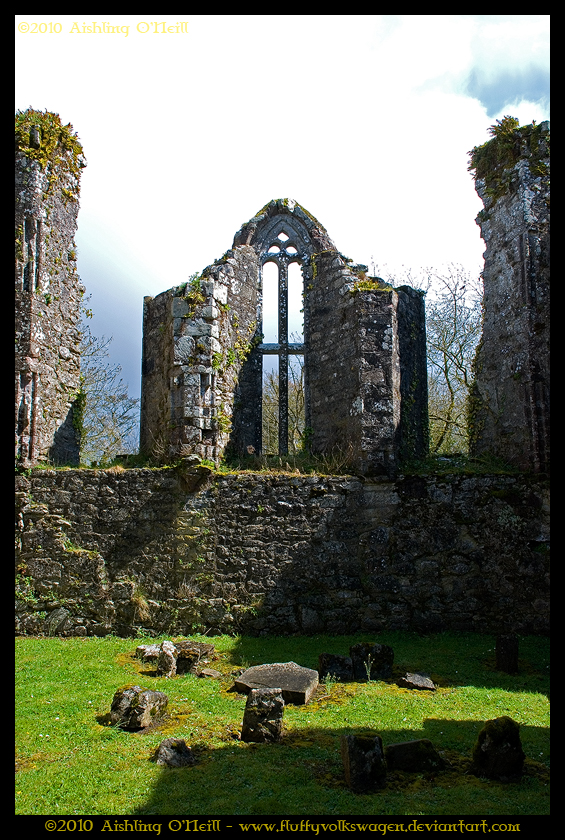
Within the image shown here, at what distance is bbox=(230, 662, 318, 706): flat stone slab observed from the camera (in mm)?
7004

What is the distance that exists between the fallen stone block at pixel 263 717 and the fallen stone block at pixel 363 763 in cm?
107

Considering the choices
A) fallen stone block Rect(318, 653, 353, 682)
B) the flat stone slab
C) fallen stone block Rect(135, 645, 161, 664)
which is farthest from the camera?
fallen stone block Rect(135, 645, 161, 664)

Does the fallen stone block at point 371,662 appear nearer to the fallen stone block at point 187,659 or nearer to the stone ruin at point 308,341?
the fallen stone block at point 187,659

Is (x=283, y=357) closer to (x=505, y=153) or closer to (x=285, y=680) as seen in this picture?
(x=505, y=153)

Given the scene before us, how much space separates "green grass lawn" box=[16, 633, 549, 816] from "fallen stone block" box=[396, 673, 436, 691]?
0.12m

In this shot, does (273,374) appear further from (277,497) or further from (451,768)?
(451,768)

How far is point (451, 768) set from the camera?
5207mm

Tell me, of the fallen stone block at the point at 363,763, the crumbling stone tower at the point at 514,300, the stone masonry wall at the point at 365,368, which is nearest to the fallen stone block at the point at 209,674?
the fallen stone block at the point at 363,763

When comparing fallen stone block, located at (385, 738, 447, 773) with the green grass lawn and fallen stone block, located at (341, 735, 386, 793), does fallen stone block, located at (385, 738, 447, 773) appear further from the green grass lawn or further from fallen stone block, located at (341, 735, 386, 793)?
fallen stone block, located at (341, 735, 386, 793)

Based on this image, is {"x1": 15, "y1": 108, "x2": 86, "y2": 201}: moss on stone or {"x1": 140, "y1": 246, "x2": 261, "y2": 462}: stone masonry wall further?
{"x1": 15, "y1": 108, "x2": 86, "y2": 201}: moss on stone

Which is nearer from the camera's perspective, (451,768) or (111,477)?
(451,768)

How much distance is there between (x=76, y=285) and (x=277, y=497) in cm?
660

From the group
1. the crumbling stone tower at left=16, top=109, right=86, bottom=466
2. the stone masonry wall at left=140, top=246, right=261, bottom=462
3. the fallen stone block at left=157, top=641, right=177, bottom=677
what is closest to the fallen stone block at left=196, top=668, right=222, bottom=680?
the fallen stone block at left=157, top=641, right=177, bottom=677
